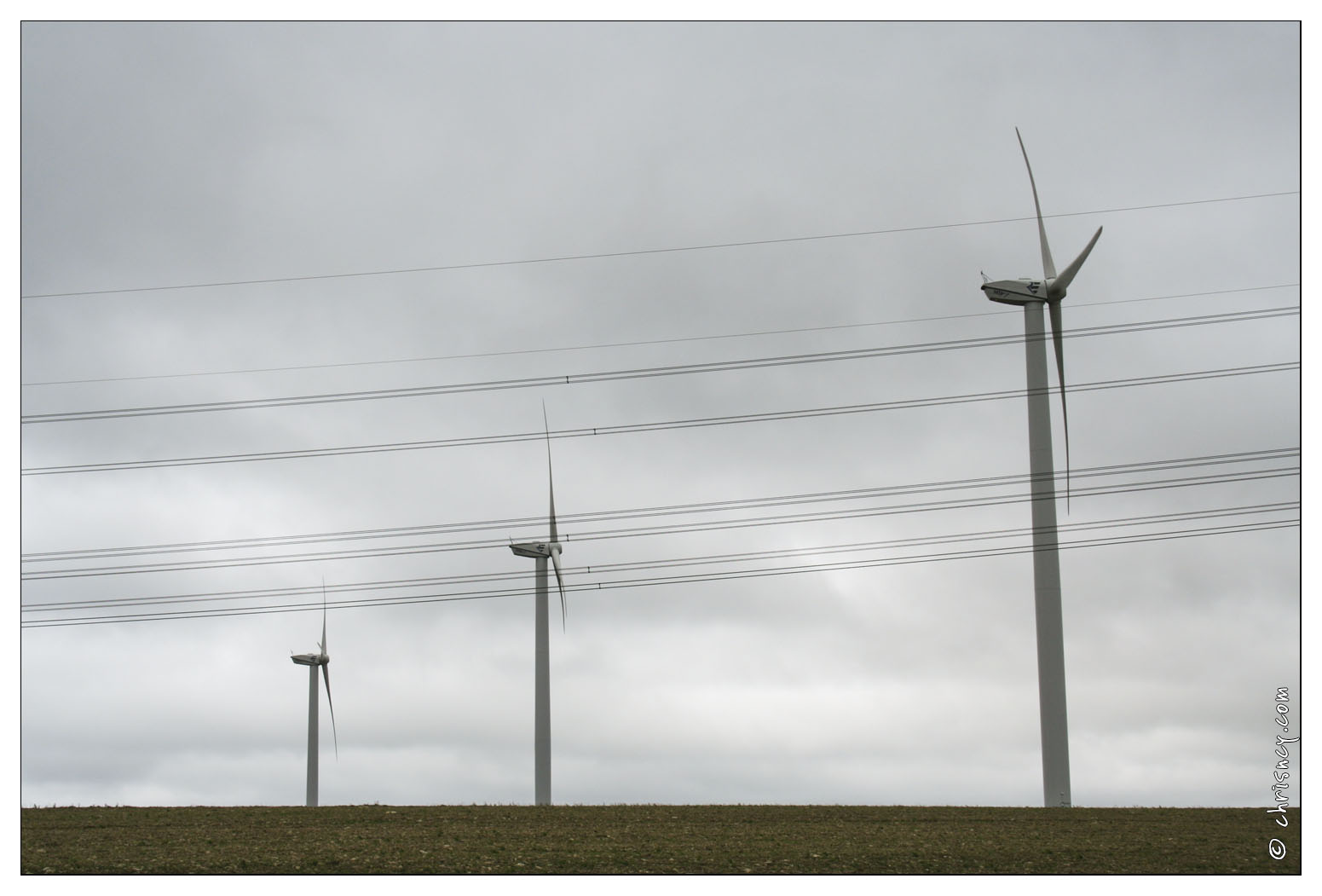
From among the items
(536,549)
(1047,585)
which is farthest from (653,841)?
(536,549)

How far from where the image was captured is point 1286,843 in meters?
35.0

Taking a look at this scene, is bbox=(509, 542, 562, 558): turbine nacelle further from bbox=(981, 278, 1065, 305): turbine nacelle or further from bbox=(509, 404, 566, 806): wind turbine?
bbox=(981, 278, 1065, 305): turbine nacelle

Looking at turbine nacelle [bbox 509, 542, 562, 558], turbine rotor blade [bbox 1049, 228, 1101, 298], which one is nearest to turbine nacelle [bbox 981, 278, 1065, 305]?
turbine rotor blade [bbox 1049, 228, 1101, 298]

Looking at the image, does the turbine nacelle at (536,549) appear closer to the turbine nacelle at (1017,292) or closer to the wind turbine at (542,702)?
the wind turbine at (542,702)

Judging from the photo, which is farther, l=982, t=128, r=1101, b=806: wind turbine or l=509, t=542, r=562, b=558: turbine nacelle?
l=509, t=542, r=562, b=558: turbine nacelle

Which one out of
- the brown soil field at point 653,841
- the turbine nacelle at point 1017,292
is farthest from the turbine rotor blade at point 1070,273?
the brown soil field at point 653,841

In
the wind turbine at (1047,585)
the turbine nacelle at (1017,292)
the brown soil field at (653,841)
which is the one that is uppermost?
the turbine nacelle at (1017,292)

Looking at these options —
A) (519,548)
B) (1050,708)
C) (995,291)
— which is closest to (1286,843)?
(1050,708)

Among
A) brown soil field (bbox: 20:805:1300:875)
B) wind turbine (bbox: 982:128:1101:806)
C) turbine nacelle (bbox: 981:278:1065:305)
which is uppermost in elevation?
turbine nacelle (bbox: 981:278:1065:305)

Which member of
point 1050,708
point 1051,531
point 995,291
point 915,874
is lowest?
point 915,874

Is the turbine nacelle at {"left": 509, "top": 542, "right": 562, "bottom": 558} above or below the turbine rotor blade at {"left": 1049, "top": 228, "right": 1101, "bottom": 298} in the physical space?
below

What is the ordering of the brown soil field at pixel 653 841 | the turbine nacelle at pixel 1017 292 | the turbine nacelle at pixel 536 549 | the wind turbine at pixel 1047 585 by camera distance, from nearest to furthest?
1. the brown soil field at pixel 653 841
2. the wind turbine at pixel 1047 585
3. the turbine nacelle at pixel 1017 292
4. the turbine nacelle at pixel 536 549

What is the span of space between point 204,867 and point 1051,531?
25255 millimetres

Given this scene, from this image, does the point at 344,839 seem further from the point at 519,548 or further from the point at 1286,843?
the point at 519,548
